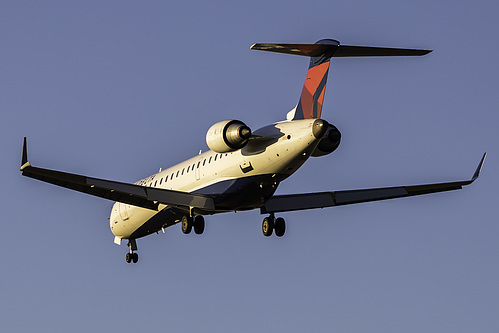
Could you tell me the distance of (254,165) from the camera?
119ft

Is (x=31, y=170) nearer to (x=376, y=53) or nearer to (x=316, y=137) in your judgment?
(x=316, y=137)

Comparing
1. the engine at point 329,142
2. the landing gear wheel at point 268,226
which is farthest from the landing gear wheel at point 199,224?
the engine at point 329,142

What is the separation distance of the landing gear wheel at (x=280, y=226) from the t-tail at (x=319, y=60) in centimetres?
457

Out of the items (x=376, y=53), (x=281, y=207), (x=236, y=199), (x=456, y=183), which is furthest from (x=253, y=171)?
(x=456, y=183)

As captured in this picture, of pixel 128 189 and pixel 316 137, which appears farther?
pixel 128 189

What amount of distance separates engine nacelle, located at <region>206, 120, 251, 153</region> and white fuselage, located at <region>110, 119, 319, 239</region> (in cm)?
77

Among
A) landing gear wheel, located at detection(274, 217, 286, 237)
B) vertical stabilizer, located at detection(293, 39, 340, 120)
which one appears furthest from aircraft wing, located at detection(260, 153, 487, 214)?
vertical stabilizer, located at detection(293, 39, 340, 120)

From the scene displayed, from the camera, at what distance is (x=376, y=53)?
121ft

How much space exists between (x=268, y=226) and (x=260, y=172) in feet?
11.8

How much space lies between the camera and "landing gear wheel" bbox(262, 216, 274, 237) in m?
39.2

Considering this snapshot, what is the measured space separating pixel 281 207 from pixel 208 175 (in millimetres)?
3429

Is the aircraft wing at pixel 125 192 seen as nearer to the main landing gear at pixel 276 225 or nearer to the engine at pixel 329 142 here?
the main landing gear at pixel 276 225

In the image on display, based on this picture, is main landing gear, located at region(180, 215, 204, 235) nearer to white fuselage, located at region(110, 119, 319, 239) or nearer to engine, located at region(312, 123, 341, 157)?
white fuselage, located at region(110, 119, 319, 239)

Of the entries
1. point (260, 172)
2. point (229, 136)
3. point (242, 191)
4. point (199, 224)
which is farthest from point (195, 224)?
point (229, 136)
